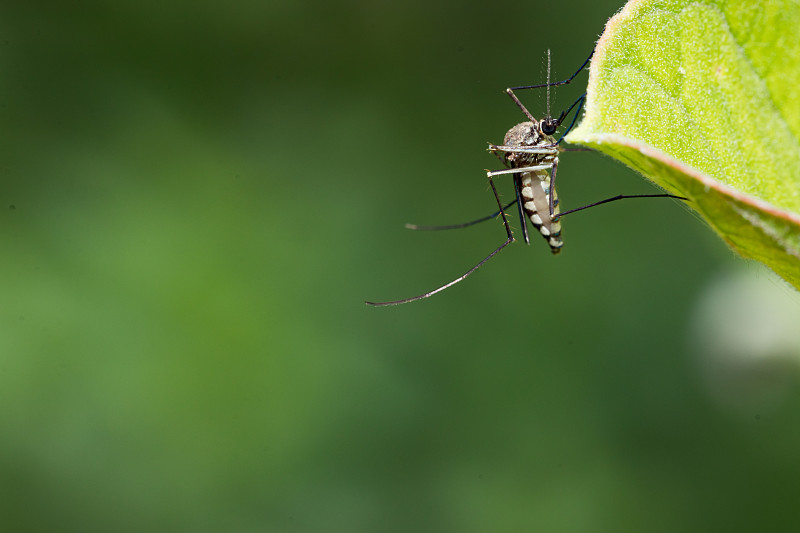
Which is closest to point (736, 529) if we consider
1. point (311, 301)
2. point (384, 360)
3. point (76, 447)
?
point (384, 360)

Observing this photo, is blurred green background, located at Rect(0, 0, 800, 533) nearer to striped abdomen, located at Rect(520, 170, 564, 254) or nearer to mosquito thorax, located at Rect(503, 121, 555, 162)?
striped abdomen, located at Rect(520, 170, 564, 254)

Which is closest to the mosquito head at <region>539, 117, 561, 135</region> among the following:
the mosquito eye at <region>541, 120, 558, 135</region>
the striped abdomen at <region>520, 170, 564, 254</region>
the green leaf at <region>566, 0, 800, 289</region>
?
the mosquito eye at <region>541, 120, 558, 135</region>

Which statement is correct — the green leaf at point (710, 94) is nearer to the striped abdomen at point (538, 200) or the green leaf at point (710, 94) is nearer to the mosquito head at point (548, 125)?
the striped abdomen at point (538, 200)

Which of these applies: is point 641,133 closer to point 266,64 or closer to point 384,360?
point 384,360

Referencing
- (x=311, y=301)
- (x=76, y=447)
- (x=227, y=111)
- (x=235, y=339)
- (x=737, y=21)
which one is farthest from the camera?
(x=227, y=111)

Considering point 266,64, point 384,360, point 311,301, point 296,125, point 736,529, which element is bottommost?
point 736,529

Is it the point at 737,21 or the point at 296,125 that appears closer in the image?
the point at 737,21

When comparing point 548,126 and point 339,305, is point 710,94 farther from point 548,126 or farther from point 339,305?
point 339,305
